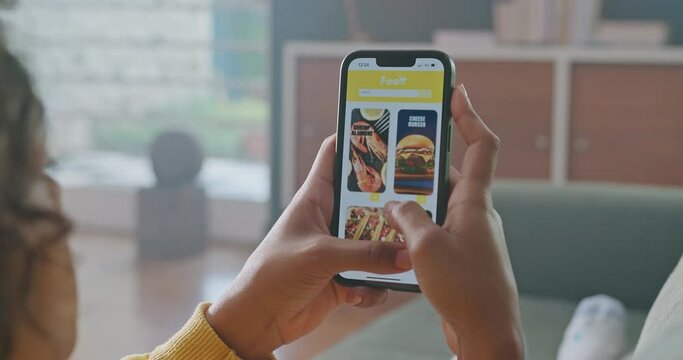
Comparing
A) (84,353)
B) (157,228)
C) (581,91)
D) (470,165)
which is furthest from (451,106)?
(157,228)

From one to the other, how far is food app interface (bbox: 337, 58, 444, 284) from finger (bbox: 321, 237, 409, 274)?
101 mm

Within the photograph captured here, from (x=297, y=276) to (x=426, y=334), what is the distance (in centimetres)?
104

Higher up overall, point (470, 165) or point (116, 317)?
point (470, 165)

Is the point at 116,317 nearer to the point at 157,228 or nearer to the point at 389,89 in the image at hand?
the point at 157,228

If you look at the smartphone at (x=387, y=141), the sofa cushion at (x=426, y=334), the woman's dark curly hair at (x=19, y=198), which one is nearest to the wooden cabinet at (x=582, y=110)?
the sofa cushion at (x=426, y=334)

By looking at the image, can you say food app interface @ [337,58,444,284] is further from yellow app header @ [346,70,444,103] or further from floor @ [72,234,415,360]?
floor @ [72,234,415,360]

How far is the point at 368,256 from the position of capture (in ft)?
2.36

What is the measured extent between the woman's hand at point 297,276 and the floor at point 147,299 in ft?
5.83

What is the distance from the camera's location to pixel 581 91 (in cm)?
299

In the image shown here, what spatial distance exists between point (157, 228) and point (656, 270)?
7.83 ft

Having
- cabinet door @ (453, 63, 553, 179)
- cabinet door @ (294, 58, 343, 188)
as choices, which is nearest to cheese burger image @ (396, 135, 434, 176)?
cabinet door @ (453, 63, 553, 179)

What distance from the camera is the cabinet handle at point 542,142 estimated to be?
3041 millimetres

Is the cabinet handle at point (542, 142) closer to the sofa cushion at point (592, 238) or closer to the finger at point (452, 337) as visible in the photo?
the sofa cushion at point (592, 238)

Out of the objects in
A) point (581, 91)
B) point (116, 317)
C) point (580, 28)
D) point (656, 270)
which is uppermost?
point (580, 28)
